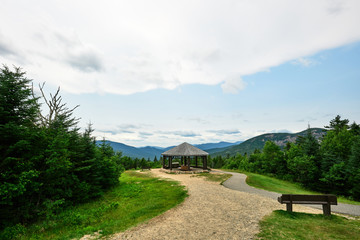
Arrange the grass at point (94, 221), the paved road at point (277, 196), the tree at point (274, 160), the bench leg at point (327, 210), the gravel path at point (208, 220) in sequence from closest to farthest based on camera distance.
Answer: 1. the gravel path at point (208, 220)
2. the grass at point (94, 221)
3. the bench leg at point (327, 210)
4. the paved road at point (277, 196)
5. the tree at point (274, 160)

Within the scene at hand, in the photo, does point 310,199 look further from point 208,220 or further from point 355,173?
point 355,173

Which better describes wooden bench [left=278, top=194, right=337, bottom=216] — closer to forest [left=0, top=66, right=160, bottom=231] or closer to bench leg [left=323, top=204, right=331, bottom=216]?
bench leg [left=323, top=204, right=331, bottom=216]

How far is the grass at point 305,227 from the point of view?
5598mm

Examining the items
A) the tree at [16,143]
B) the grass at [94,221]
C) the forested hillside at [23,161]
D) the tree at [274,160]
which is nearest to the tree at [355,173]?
the tree at [274,160]

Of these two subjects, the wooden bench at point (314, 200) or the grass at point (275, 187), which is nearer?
the wooden bench at point (314, 200)

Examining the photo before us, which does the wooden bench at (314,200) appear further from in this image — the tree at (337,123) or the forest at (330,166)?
the tree at (337,123)

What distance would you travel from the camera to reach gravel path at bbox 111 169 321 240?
5.90m

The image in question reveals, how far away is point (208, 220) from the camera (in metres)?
7.20

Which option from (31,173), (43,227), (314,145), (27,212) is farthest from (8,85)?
(314,145)

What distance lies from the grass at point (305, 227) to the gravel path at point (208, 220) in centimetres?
48

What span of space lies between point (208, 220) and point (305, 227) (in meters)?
3.86

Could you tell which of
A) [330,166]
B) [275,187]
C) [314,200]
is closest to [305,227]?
[314,200]

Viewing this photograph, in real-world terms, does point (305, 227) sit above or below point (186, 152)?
below

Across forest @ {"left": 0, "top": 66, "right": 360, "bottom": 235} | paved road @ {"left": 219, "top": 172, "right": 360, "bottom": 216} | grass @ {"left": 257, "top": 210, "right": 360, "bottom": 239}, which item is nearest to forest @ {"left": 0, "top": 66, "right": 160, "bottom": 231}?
forest @ {"left": 0, "top": 66, "right": 360, "bottom": 235}
